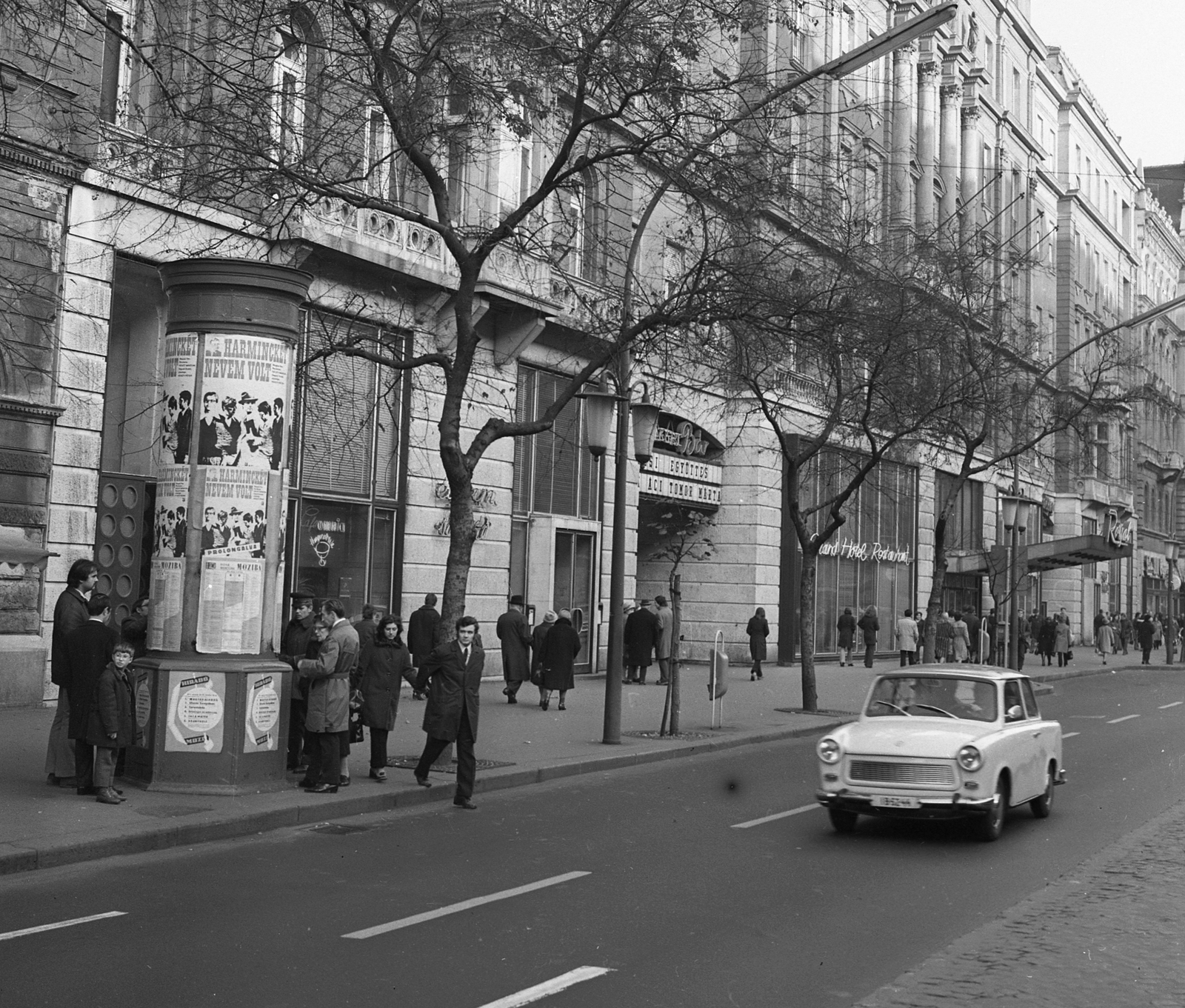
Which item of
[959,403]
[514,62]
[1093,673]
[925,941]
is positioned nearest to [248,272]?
[514,62]

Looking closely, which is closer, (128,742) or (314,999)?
(314,999)

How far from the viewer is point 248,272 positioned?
1292cm

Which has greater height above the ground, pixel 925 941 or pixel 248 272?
pixel 248 272

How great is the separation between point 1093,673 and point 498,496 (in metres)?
24.3

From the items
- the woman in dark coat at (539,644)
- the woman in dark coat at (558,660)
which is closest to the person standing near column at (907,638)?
the woman in dark coat at (539,644)

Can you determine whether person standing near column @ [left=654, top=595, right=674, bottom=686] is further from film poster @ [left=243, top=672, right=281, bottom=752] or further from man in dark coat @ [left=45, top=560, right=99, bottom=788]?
man in dark coat @ [left=45, top=560, right=99, bottom=788]

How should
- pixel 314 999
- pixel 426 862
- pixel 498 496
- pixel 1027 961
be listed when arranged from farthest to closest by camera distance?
pixel 498 496
pixel 426 862
pixel 1027 961
pixel 314 999

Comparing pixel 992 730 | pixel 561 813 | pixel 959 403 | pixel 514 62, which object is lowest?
pixel 561 813

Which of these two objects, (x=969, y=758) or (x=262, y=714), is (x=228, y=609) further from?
(x=969, y=758)

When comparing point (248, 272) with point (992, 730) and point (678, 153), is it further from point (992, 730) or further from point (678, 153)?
point (992, 730)

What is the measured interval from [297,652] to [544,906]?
5911 millimetres

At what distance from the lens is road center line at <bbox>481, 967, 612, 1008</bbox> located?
21.4 feet

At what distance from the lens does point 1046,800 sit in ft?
43.1

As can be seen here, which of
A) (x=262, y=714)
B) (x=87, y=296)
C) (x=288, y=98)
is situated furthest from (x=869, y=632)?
(x=262, y=714)
